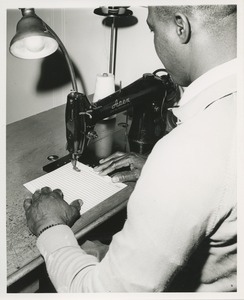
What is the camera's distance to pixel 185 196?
2.06 feet

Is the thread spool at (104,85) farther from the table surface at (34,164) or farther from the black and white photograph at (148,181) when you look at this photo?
the black and white photograph at (148,181)

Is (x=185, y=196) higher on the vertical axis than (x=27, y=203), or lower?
higher

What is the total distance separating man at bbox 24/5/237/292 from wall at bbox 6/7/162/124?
3.69 feet

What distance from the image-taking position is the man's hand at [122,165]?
1.20 m

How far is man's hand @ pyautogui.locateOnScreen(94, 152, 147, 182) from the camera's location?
1.20m

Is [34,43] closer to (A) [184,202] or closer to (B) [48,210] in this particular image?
(B) [48,210]

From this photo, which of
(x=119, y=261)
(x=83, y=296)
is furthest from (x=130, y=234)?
(x=83, y=296)

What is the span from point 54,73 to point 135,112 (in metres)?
1.23

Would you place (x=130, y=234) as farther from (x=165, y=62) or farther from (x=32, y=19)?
(x=32, y=19)

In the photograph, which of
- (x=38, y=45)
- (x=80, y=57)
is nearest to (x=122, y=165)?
(x=38, y=45)

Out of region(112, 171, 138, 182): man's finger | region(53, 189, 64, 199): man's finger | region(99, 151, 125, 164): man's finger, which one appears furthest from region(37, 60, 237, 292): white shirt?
region(99, 151, 125, 164): man's finger

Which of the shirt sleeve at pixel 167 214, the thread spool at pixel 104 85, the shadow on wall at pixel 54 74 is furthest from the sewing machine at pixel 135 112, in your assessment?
the shadow on wall at pixel 54 74

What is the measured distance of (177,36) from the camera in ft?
2.56

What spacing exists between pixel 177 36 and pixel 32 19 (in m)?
0.57
